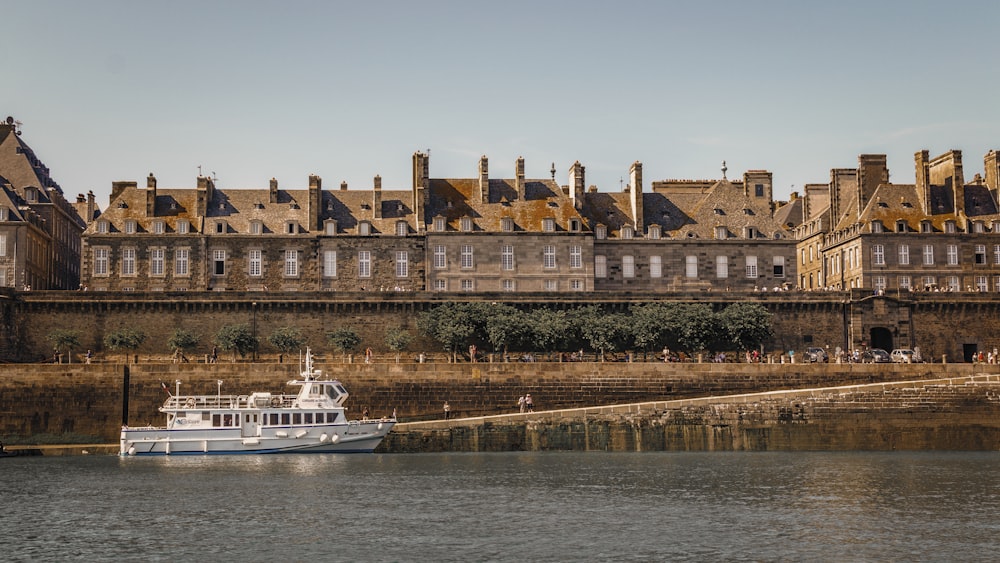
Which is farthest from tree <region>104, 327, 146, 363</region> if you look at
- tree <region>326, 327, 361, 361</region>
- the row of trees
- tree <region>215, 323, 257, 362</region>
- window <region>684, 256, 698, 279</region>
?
window <region>684, 256, 698, 279</region>

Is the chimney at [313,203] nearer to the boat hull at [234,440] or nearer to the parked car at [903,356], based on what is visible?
the boat hull at [234,440]

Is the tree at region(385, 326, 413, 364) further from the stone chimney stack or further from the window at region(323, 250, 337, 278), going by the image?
the stone chimney stack

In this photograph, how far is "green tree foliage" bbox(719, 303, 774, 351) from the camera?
2744 inches

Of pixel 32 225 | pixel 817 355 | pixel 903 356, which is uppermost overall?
pixel 32 225

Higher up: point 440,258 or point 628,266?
point 440,258

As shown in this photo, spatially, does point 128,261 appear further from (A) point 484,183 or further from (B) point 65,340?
(A) point 484,183

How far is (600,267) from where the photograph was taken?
7888 centimetres

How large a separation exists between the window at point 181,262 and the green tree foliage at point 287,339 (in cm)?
898

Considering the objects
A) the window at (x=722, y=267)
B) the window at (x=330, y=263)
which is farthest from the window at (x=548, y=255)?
the window at (x=330, y=263)

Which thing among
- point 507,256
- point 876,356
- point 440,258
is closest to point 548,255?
point 507,256

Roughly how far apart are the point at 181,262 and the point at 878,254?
149 ft

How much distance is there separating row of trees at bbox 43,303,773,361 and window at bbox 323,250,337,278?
6373 mm

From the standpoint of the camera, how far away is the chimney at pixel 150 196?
7694cm

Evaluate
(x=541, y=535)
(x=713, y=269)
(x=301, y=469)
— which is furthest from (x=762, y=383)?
(x=541, y=535)
